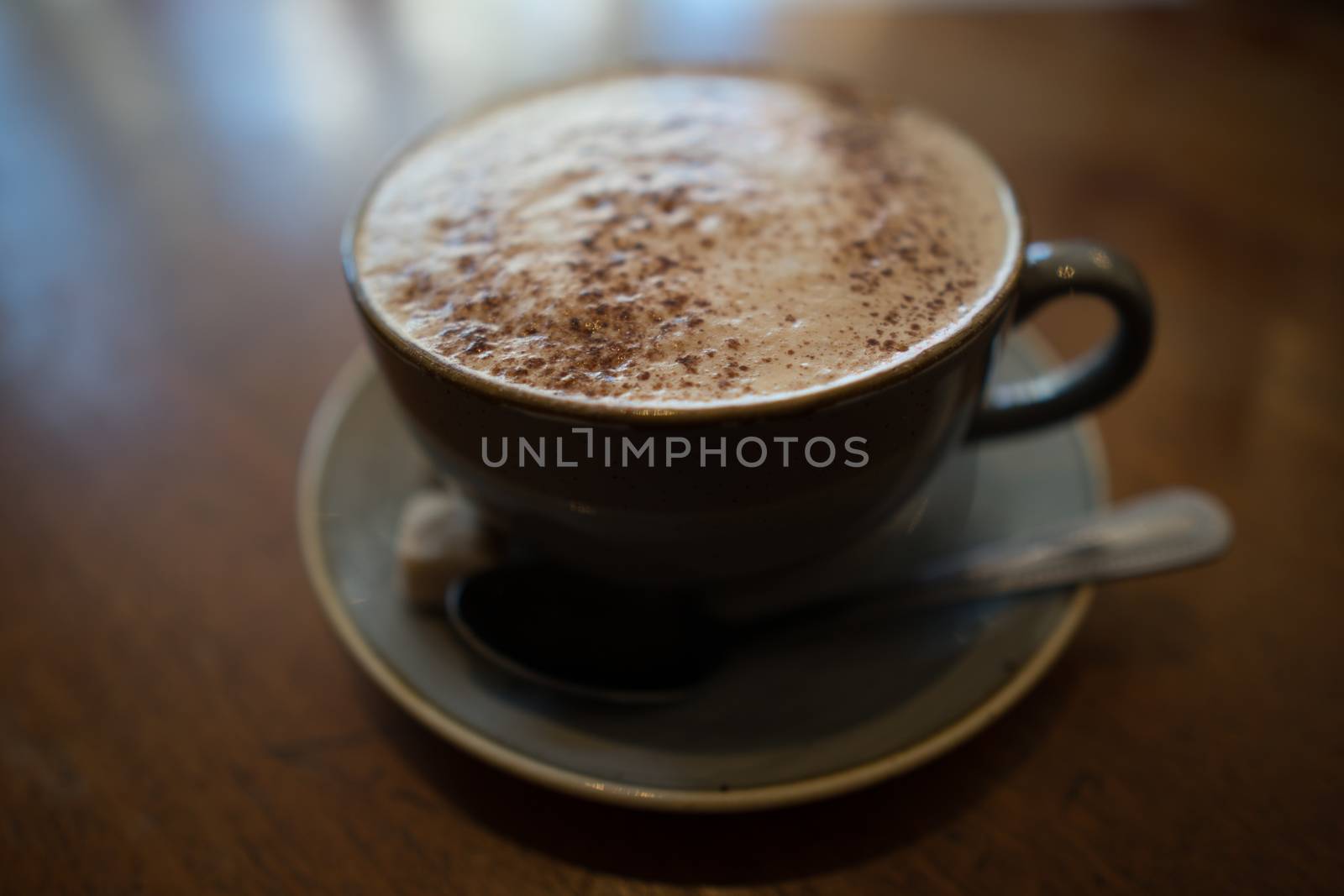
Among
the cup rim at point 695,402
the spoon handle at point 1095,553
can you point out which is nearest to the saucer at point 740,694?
the spoon handle at point 1095,553

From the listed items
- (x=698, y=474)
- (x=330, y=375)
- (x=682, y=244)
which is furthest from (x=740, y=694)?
(x=330, y=375)

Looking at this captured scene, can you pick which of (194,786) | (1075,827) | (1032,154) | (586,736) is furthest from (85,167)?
(1075,827)

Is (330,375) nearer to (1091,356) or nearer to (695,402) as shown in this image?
(695,402)

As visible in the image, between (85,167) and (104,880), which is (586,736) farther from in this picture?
(85,167)

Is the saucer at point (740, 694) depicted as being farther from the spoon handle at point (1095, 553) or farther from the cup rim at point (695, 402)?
the cup rim at point (695, 402)

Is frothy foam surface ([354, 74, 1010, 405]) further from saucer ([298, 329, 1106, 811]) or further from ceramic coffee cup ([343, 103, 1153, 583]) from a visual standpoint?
saucer ([298, 329, 1106, 811])

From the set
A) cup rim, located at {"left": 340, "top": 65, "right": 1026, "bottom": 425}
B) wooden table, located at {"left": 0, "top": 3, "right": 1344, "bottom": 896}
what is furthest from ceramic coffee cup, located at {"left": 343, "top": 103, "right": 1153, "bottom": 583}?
wooden table, located at {"left": 0, "top": 3, "right": 1344, "bottom": 896}
